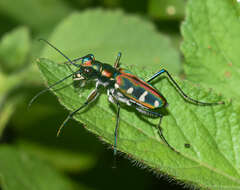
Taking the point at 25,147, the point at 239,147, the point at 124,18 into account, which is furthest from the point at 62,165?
the point at 239,147

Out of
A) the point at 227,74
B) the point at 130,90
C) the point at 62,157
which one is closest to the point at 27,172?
the point at 62,157

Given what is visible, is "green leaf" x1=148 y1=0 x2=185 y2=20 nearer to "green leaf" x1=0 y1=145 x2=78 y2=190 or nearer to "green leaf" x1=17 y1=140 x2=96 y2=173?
Answer: "green leaf" x1=17 y1=140 x2=96 y2=173

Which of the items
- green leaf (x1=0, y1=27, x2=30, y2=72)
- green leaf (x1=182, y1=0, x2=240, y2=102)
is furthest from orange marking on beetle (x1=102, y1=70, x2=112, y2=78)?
green leaf (x1=0, y1=27, x2=30, y2=72)

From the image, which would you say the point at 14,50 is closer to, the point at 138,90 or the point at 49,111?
the point at 49,111

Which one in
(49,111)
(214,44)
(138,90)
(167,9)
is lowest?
(49,111)

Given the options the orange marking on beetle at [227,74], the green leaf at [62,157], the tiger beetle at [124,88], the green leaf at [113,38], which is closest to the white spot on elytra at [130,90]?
the tiger beetle at [124,88]

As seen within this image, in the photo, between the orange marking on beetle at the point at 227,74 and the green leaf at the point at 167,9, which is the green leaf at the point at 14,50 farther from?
the orange marking on beetle at the point at 227,74
